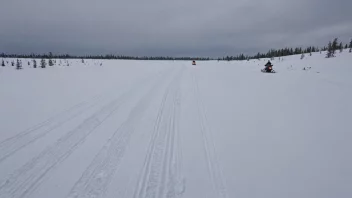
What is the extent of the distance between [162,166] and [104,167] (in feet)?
3.73

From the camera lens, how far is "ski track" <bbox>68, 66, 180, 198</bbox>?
10.6 ft

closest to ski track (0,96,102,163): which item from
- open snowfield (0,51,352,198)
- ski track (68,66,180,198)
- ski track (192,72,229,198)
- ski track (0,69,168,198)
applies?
open snowfield (0,51,352,198)

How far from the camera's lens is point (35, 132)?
532cm

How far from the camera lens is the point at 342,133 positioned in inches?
206

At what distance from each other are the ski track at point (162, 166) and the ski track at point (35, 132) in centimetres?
292

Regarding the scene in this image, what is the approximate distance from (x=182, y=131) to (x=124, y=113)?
2.60m

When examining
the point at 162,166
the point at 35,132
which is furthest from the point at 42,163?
the point at 162,166

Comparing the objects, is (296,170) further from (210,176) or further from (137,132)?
(137,132)

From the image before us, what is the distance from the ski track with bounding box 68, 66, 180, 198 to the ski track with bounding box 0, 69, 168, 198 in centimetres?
70

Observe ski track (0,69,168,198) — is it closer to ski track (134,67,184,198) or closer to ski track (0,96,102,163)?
ski track (0,96,102,163)

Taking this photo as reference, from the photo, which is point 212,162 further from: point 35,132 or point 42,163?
point 35,132

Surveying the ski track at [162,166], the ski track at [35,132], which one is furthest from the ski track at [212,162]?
the ski track at [35,132]

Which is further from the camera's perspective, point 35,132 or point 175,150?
point 35,132

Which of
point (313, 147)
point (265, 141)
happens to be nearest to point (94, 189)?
point (265, 141)
